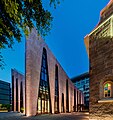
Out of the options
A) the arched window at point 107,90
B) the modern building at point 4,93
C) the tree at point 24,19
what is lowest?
the modern building at point 4,93

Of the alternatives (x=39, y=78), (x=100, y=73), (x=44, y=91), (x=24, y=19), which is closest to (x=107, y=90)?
(x=100, y=73)

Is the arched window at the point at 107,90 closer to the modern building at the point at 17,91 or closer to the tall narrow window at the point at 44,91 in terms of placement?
the tall narrow window at the point at 44,91

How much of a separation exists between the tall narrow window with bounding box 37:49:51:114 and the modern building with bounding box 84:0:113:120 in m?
13.1

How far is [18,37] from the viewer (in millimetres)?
7633

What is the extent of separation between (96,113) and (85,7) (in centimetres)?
16676

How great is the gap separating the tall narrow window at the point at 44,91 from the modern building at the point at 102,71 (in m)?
13.1

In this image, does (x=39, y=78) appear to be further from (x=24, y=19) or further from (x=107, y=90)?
(x=24, y=19)

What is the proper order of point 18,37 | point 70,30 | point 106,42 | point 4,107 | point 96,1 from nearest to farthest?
point 18,37 < point 106,42 < point 4,107 < point 96,1 < point 70,30

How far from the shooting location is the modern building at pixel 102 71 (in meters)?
8.31

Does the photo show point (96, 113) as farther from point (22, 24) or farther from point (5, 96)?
point (5, 96)

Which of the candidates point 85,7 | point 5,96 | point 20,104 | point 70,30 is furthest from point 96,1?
point 20,104

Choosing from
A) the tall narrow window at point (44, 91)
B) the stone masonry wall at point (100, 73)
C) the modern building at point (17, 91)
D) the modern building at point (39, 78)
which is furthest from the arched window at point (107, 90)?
the modern building at point (17, 91)

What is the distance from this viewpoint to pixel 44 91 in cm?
2350

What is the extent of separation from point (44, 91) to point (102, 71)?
50.7 feet
